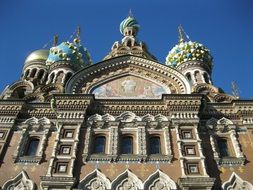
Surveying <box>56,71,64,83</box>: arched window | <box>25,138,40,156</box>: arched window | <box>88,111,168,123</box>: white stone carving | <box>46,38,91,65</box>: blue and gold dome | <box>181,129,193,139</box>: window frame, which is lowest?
<box>25,138,40,156</box>: arched window

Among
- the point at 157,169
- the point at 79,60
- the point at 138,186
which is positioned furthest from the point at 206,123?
the point at 79,60

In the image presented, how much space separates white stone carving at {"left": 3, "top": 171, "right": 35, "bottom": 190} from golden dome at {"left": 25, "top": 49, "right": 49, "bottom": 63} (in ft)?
33.2

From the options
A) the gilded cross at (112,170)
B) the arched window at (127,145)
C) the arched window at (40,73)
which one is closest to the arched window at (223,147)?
the arched window at (127,145)

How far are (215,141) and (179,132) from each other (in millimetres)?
958

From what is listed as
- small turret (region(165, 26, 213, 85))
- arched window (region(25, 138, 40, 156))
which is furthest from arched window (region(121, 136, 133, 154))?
small turret (region(165, 26, 213, 85))

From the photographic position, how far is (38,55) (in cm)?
1844

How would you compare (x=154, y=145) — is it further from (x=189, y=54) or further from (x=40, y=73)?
(x=40, y=73)

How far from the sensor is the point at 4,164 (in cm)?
920

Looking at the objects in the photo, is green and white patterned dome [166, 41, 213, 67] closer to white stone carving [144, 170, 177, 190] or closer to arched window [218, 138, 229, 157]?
arched window [218, 138, 229, 157]

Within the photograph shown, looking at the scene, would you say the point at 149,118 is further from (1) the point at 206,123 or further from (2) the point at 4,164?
(2) the point at 4,164

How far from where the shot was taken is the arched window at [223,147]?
31.3 ft

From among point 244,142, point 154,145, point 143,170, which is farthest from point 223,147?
point 143,170

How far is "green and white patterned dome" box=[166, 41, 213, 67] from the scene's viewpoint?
15.9 meters

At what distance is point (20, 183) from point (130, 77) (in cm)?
484
